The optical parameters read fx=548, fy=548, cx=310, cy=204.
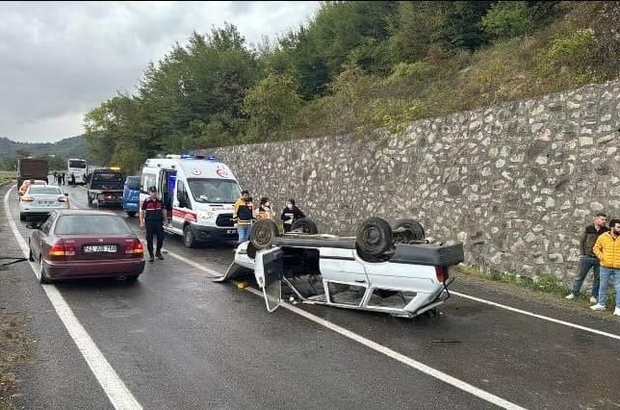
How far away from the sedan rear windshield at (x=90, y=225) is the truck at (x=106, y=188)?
18.8 m

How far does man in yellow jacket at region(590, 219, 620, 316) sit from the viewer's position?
27.3 ft

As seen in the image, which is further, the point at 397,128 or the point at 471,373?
the point at 397,128

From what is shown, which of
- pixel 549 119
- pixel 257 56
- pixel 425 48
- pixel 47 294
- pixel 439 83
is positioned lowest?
pixel 47 294

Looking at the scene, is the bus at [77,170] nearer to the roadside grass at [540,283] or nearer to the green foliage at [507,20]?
the green foliage at [507,20]

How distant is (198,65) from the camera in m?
31.1

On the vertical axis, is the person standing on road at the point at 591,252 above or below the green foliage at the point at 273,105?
below

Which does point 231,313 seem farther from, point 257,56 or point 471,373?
point 257,56

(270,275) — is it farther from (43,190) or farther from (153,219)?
(43,190)

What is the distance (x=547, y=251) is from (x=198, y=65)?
2508 cm

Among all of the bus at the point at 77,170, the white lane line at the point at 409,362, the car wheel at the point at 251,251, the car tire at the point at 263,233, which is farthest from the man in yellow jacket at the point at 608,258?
the bus at the point at 77,170

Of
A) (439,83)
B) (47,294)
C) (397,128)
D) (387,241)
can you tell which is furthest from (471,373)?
(439,83)

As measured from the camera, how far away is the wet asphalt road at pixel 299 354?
4883mm

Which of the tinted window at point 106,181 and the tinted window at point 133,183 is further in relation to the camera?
the tinted window at point 106,181

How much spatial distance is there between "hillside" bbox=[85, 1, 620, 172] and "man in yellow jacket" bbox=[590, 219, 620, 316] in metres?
4.01
